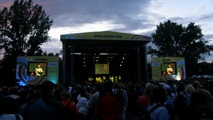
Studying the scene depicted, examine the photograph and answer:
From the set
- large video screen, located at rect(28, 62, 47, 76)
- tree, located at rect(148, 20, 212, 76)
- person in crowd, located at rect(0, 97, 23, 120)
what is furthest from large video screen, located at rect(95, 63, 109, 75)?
person in crowd, located at rect(0, 97, 23, 120)

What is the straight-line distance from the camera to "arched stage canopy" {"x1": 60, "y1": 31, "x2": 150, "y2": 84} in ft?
75.7

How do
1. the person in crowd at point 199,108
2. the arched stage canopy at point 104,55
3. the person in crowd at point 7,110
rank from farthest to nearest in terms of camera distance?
1. the arched stage canopy at point 104,55
2. the person in crowd at point 7,110
3. the person in crowd at point 199,108

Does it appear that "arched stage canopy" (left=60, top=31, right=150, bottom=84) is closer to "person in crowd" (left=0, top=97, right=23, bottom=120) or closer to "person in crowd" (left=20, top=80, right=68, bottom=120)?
"person in crowd" (left=0, top=97, right=23, bottom=120)

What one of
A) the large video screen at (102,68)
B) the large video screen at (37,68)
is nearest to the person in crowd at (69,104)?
the large video screen at (37,68)

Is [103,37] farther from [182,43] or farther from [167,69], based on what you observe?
[182,43]

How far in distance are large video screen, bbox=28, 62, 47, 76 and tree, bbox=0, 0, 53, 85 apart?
14.9 metres

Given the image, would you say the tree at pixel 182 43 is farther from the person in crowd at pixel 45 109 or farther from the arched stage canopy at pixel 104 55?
the person in crowd at pixel 45 109

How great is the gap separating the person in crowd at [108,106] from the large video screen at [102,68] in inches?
1035

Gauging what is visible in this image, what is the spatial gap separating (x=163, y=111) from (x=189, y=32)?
48538mm

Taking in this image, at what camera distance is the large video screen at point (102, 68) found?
3133 cm

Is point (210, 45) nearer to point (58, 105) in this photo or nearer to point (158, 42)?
point (158, 42)

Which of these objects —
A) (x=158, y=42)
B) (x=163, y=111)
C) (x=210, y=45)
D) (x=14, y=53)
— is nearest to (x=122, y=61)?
(x=14, y=53)

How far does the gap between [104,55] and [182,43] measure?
24.2 metres

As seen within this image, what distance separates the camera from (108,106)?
16.0 ft
